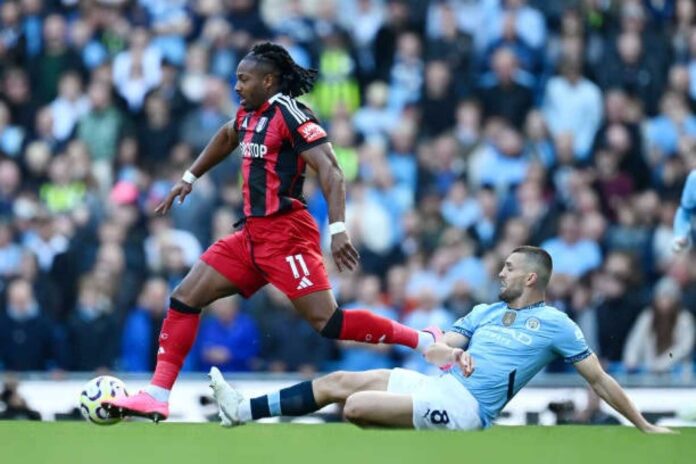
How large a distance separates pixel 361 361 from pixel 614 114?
332 cm

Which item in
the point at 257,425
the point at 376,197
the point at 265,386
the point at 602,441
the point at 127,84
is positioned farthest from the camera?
the point at 127,84

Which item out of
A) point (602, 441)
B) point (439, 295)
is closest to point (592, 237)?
point (439, 295)

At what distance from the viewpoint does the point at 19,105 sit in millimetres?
17234

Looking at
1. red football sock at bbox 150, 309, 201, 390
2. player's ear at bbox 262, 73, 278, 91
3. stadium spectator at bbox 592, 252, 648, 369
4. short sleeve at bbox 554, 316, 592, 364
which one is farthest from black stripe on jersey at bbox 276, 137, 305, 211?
stadium spectator at bbox 592, 252, 648, 369

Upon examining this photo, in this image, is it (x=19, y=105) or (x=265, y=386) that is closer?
(x=265, y=386)

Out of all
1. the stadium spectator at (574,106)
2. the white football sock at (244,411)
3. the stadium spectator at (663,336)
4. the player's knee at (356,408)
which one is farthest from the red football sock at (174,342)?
the stadium spectator at (574,106)

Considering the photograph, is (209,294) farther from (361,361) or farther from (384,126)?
(384,126)

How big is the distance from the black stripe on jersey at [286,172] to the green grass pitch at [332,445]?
4.11ft

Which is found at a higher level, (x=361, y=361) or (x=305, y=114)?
(x=305, y=114)

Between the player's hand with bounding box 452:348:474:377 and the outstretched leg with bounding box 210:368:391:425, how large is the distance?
86 centimetres

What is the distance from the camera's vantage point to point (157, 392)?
31.8 ft

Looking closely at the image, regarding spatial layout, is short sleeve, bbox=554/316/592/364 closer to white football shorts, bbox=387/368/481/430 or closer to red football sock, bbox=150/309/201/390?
white football shorts, bbox=387/368/481/430

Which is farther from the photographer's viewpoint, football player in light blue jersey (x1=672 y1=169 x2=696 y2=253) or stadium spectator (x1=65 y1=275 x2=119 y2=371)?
stadium spectator (x1=65 y1=275 x2=119 y2=371)

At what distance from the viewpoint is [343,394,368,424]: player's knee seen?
935 centimetres
